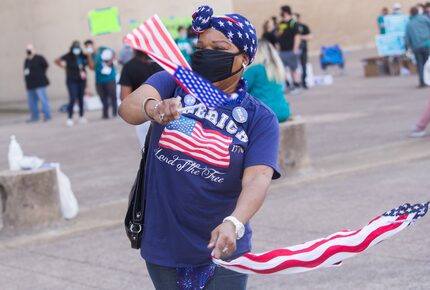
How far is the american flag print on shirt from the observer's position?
3623 mm

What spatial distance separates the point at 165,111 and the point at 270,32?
1787 centimetres

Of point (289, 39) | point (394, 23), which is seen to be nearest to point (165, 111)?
point (289, 39)

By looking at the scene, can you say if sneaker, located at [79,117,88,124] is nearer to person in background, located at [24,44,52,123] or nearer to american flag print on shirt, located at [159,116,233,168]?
person in background, located at [24,44,52,123]

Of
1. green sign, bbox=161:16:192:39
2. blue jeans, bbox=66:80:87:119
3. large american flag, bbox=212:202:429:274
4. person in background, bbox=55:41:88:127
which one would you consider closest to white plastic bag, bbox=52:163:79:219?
large american flag, bbox=212:202:429:274

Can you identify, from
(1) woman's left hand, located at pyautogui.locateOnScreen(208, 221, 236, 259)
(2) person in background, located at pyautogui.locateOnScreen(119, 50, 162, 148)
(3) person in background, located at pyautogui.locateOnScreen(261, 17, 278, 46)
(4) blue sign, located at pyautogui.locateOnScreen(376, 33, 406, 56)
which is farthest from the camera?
(4) blue sign, located at pyautogui.locateOnScreen(376, 33, 406, 56)

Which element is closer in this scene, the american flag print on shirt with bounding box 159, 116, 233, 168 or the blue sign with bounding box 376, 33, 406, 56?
the american flag print on shirt with bounding box 159, 116, 233, 168

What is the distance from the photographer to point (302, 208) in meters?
8.95

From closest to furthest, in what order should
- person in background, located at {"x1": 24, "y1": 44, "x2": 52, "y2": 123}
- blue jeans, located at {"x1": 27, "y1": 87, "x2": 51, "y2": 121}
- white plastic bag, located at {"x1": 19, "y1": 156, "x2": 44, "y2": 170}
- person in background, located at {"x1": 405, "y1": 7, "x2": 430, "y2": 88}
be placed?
white plastic bag, located at {"x1": 19, "y1": 156, "x2": 44, "y2": 170} < person in background, located at {"x1": 405, "y1": 7, "x2": 430, "y2": 88} < person in background, located at {"x1": 24, "y1": 44, "x2": 52, "y2": 123} < blue jeans, located at {"x1": 27, "y1": 87, "x2": 51, "y2": 121}

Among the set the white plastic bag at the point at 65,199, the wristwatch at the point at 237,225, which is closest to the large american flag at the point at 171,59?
the wristwatch at the point at 237,225

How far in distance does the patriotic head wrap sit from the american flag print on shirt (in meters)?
0.35

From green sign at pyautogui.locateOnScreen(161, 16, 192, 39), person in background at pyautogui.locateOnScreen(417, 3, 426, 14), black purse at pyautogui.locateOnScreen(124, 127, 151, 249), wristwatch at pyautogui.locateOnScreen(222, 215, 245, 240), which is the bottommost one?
person in background at pyautogui.locateOnScreen(417, 3, 426, 14)

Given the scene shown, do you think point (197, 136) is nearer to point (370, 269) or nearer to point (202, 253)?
point (202, 253)

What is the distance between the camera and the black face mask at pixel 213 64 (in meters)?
3.63

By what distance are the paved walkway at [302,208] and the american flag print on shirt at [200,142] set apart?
117 inches
